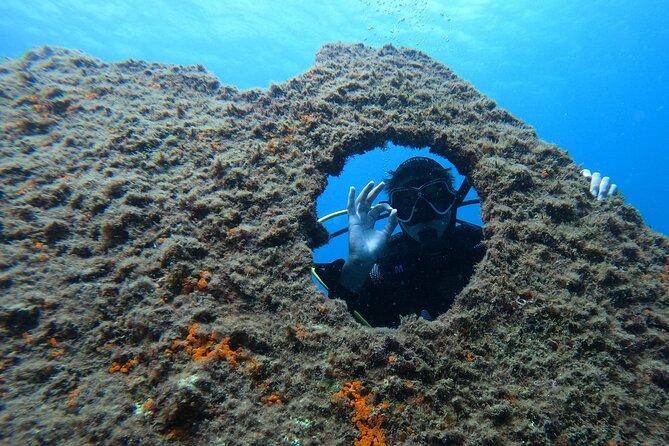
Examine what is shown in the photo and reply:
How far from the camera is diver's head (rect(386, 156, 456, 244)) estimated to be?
186 inches

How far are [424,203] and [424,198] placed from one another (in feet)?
0.26

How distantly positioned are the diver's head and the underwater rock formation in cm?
47

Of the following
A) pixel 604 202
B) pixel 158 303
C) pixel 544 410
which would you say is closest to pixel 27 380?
pixel 158 303

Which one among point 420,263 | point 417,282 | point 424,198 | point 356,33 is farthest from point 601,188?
point 356,33

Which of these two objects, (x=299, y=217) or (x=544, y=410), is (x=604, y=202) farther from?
(x=299, y=217)

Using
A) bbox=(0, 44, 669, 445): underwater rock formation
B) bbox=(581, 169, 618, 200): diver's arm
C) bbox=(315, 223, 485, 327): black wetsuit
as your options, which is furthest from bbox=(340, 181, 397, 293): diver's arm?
bbox=(581, 169, 618, 200): diver's arm

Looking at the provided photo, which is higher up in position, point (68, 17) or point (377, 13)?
point (377, 13)

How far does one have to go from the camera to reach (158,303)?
8.64 ft

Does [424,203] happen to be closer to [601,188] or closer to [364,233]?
[364,233]

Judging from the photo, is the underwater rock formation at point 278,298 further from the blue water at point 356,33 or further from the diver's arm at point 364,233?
the blue water at point 356,33

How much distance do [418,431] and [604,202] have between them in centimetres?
367

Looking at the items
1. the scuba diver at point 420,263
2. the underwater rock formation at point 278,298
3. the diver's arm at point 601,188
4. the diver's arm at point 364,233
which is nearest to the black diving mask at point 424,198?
the scuba diver at point 420,263

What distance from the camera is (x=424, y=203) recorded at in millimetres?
4723

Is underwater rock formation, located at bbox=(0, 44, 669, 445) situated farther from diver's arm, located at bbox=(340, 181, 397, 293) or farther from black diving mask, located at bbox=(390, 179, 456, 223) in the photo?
diver's arm, located at bbox=(340, 181, 397, 293)
